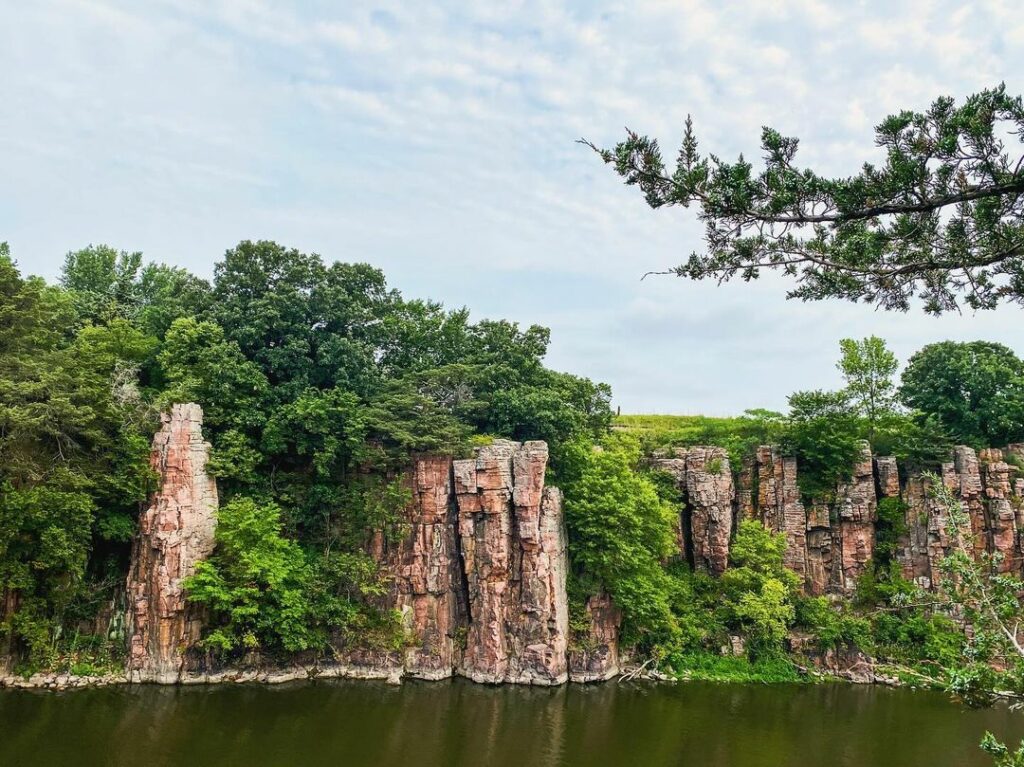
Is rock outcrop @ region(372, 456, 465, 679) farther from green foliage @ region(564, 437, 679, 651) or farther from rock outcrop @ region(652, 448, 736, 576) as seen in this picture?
rock outcrop @ region(652, 448, 736, 576)

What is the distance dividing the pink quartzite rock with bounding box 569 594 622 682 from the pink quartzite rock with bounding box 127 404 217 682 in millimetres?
12345

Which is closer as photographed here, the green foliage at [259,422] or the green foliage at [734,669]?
the green foliage at [259,422]

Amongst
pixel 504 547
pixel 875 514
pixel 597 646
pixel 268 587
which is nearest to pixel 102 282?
pixel 268 587

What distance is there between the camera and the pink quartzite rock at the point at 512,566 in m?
20.3

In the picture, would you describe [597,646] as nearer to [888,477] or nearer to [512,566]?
[512,566]

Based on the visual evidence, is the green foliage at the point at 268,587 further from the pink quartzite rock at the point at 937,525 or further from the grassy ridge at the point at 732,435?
the pink quartzite rock at the point at 937,525

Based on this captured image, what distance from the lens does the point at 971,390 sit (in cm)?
2650

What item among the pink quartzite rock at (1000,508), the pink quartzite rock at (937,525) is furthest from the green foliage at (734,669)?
the pink quartzite rock at (1000,508)

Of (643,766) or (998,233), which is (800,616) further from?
(998,233)

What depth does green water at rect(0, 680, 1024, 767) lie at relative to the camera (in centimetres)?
1458

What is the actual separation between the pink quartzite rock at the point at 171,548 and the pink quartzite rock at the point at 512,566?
8449 millimetres

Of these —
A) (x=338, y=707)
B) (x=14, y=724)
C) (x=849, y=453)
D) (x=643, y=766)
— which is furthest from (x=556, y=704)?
(x=849, y=453)

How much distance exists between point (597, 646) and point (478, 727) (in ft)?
19.7

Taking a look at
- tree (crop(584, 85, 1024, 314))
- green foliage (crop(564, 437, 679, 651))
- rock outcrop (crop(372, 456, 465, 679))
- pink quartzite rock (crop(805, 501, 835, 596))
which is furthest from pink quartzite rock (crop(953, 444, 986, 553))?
tree (crop(584, 85, 1024, 314))
